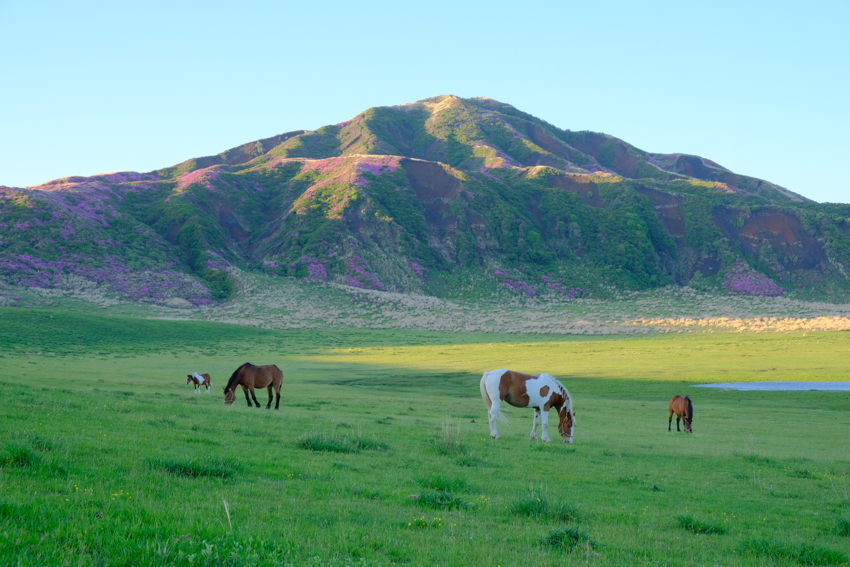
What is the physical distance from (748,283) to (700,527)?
123 m

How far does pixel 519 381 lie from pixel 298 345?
48790 millimetres

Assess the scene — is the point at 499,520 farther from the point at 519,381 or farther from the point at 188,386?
the point at 188,386

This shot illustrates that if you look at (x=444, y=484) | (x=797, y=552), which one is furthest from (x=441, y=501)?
(x=797, y=552)

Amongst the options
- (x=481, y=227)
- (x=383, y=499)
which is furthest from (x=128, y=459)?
(x=481, y=227)

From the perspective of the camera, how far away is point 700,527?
9211 millimetres

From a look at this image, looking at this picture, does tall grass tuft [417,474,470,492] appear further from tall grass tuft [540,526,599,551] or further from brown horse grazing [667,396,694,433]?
brown horse grazing [667,396,694,433]

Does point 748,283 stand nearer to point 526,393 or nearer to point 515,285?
point 515,285

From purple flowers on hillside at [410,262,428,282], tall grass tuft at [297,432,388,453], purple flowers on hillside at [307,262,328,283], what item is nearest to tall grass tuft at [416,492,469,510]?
tall grass tuft at [297,432,388,453]

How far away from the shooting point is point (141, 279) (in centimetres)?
9562

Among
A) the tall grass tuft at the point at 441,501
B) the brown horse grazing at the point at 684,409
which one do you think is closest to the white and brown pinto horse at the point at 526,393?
the brown horse grazing at the point at 684,409

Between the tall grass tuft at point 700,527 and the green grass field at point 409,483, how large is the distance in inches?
1.0

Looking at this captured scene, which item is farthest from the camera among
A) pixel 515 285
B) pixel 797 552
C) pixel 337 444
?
pixel 515 285

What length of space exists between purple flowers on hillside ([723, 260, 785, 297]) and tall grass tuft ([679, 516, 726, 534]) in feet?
390

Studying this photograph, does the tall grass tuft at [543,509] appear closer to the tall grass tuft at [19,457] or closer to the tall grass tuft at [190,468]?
the tall grass tuft at [190,468]
